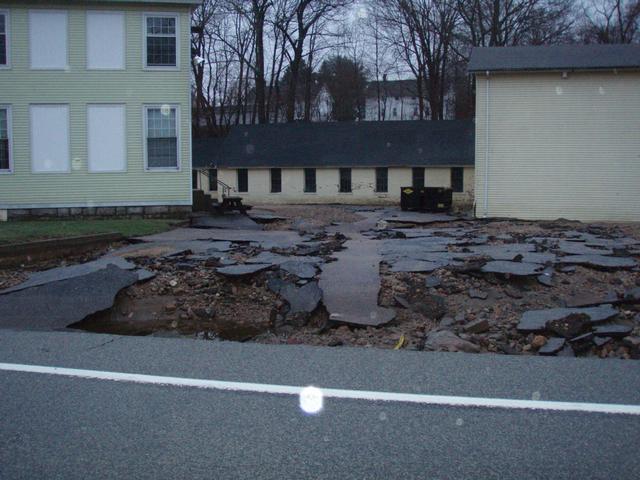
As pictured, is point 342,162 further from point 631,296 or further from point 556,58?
point 631,296

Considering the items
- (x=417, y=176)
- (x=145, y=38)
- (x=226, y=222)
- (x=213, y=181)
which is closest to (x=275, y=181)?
(x=213, y=181)

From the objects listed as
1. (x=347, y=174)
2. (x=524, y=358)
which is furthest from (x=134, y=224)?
(x=347, y=174)

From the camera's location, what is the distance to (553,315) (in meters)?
8.36

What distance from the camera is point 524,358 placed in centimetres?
657

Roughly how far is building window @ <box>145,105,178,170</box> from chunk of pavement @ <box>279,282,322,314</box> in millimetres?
13359

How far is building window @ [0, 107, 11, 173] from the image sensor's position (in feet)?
71.7

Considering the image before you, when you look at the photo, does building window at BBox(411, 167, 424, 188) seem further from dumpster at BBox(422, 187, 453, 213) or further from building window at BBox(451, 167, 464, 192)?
dumpster at BBox(422, 187, 453, 213)

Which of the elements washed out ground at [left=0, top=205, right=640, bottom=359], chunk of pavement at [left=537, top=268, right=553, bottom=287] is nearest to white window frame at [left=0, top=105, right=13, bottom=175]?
washed out ground at [left=0, top=205, right=640, bottom=359]

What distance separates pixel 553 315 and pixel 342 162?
3536 cm

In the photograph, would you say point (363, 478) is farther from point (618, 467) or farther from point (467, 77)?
point (467, 77)

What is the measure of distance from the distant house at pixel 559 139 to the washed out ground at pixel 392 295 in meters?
12.0

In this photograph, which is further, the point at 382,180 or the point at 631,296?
the point at 382,180

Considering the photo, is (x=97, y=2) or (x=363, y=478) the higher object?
(x=97, y=2)

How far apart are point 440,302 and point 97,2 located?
17212mm
